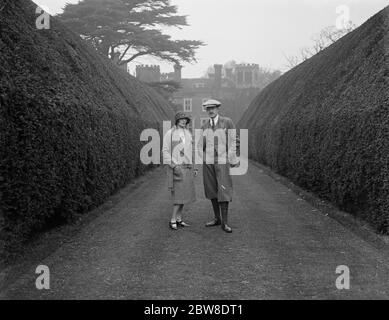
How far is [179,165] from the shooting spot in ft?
25.6

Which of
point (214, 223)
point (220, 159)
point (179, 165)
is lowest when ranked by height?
point (214, 223)

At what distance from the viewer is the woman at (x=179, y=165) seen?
25.5ft

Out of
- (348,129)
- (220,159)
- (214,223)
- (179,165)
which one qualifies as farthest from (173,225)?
(348,129)

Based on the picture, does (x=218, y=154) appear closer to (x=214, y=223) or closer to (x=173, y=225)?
(x=214, y=223)

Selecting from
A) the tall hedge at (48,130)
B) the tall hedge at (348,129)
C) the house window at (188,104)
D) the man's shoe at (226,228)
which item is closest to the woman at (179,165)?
the man's shoe at (226,228)

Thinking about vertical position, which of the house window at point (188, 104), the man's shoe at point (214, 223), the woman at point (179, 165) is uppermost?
the house window at point (188, 104)

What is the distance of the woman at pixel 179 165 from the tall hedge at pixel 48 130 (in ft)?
5.91

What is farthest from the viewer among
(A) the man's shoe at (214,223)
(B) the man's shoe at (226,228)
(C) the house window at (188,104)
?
(C) the house window at (188,104)

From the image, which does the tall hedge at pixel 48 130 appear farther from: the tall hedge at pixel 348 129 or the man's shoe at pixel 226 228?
the tall hedge at pixel 348 129

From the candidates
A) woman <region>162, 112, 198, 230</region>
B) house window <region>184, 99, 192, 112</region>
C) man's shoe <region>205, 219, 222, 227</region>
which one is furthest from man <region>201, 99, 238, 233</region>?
house window <region>184, 99, 192, 112</region>

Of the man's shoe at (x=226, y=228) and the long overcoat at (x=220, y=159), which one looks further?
the long overcoat at (x=220, y=159)

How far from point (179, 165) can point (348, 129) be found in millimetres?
3498
